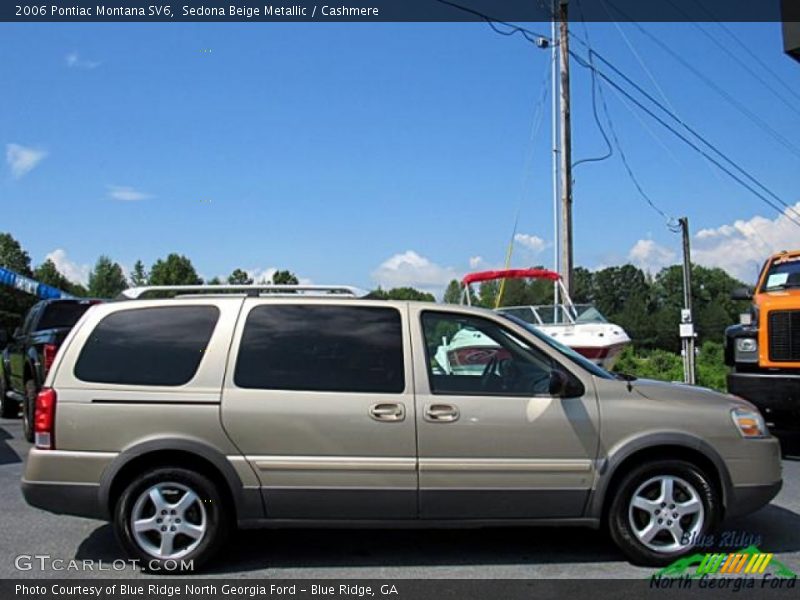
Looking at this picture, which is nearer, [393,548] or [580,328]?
[393,548]

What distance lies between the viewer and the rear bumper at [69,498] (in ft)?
15.1

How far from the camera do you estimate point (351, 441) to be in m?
4.63

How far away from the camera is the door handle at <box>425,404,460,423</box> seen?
4.65 metres

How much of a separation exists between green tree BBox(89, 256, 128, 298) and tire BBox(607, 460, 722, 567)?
8413cm

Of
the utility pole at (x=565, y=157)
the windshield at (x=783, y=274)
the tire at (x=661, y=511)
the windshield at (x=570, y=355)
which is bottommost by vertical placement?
the tire at (x=661, y=511)

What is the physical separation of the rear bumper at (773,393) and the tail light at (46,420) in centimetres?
737

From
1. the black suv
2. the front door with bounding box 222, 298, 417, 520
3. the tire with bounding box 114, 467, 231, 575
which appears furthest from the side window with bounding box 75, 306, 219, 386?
the black suv

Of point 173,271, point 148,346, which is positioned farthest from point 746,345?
point 173,271

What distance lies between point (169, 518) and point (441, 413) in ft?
5.85

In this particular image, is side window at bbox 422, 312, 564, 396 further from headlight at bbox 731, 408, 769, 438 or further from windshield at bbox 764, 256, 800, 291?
windshield at bbox 764, 256, 800, 291

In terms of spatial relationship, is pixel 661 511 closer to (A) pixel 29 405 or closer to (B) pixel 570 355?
(B) pixel 570 355

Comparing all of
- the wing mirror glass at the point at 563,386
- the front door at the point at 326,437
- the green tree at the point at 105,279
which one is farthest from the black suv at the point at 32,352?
the green tree at the point at 105,279

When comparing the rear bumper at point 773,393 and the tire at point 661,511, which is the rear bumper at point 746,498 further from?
the rear bumper at point 773,393
